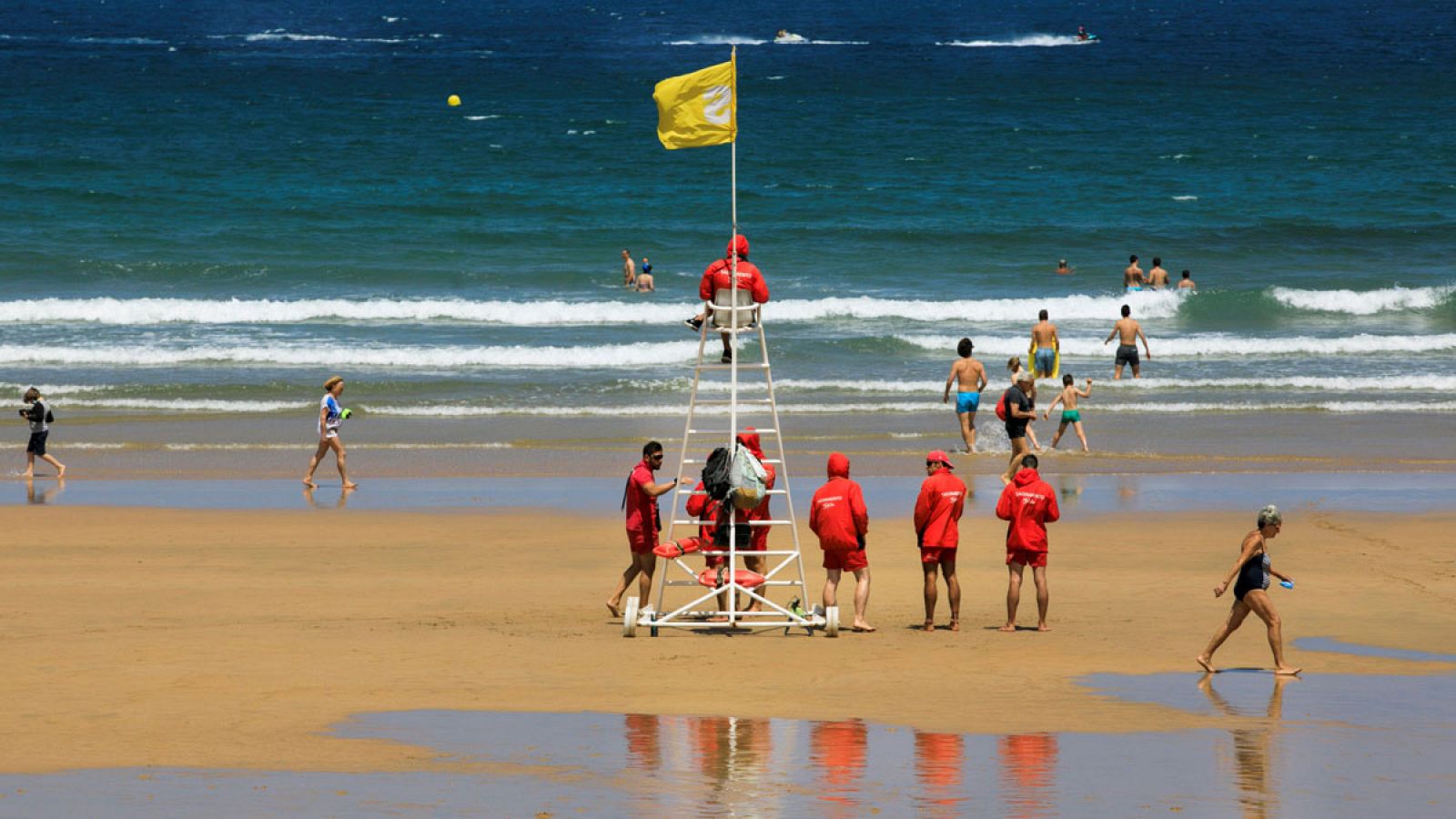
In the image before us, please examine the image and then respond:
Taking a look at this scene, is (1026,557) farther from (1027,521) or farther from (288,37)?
(288,37)

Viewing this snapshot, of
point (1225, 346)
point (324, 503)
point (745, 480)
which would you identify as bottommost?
point (324, 503)

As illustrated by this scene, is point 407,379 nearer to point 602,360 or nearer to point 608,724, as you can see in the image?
point 602,360

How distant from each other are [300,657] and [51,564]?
4383 millimetres

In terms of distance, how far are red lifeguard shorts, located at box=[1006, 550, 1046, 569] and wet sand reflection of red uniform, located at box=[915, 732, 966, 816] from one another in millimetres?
3155

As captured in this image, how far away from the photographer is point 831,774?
8.59 meters

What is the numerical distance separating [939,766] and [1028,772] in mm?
452

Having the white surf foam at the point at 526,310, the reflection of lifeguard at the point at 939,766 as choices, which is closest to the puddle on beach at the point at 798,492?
the reflection of lifeguard at the point at 939,766

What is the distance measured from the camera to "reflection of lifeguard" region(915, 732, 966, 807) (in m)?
8.23

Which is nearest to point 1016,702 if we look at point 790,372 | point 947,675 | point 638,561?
point 947,675

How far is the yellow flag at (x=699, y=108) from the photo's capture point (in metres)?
11.4

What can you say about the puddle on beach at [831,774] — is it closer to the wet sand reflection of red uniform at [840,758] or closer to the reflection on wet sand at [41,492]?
the wet sand reflection of red uniform at [840,758]

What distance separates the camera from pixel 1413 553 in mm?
14961

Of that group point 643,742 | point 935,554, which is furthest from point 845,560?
point 643,742

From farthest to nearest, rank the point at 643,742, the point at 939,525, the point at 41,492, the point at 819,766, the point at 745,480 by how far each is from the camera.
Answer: the point at 41,492 → the point at 939,525 → the point at 745,480 → the point at 643,742 → the point at 819,766
